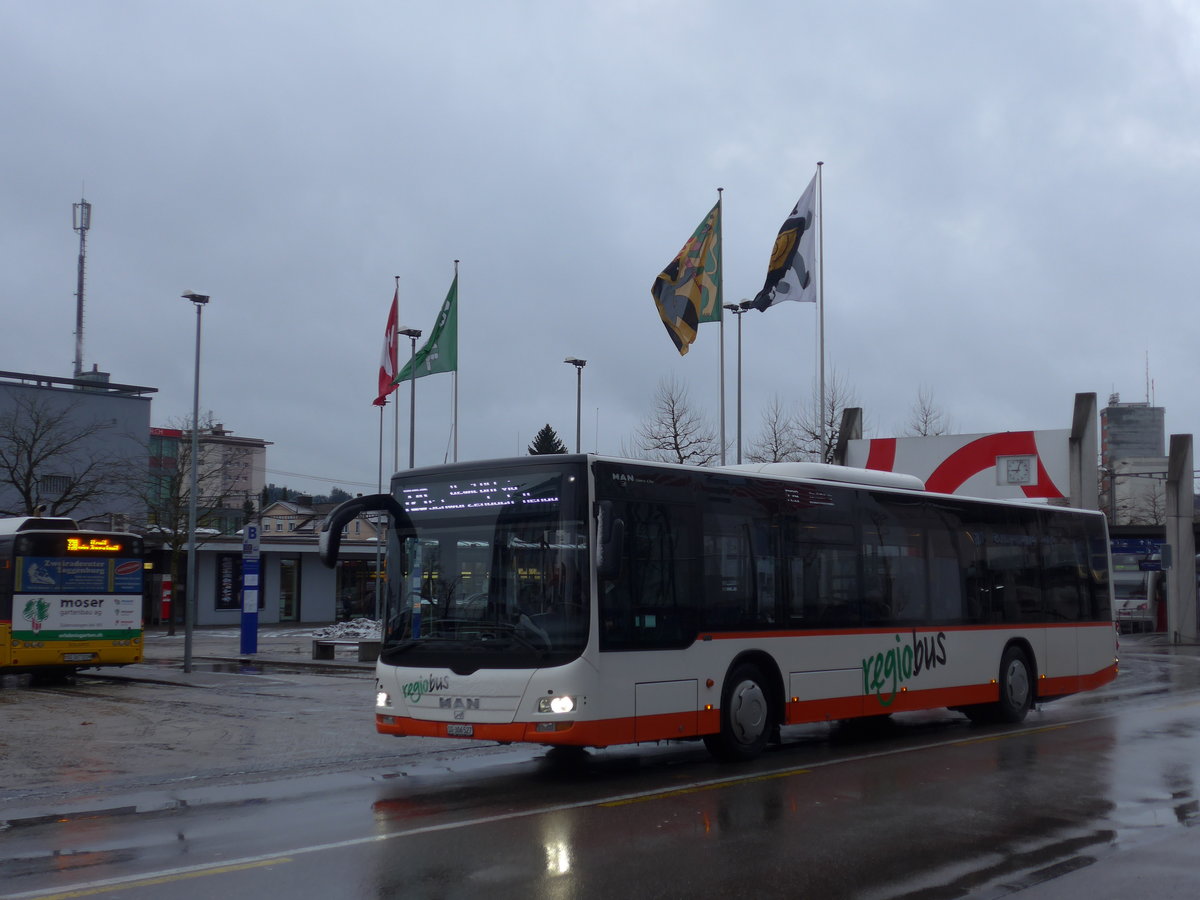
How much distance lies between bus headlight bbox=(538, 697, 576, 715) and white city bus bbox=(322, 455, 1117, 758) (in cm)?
1

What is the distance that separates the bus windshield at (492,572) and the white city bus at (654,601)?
2cm

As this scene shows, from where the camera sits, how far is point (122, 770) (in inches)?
485

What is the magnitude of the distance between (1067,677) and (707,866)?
38.3 ft

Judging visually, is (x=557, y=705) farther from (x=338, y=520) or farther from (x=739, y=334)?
(x=739, y=334)

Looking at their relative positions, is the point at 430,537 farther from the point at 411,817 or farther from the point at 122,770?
the point at 122,770

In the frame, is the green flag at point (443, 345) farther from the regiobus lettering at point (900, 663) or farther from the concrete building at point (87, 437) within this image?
the concrete building at point (87, 437)

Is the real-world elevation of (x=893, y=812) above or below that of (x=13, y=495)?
below

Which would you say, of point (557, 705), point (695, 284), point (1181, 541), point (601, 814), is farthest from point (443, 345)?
point (1181, 541)

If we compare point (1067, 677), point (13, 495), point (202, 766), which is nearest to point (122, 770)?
point (202, 766)

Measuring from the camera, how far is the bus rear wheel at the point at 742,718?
39.3ft

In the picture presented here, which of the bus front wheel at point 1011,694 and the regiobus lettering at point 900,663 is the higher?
the regiobus lettering at point 900,663

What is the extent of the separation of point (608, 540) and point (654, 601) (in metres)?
1.12

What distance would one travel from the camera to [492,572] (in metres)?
10.9

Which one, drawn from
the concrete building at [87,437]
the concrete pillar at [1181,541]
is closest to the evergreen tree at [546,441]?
the concrete building at [87,437]
